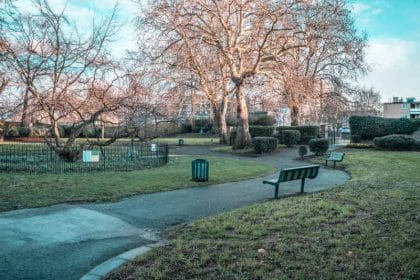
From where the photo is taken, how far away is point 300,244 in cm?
525

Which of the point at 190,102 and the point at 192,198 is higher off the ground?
the point at 190,102

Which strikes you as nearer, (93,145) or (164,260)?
(164,260)

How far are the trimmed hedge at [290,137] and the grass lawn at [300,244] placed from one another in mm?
19146

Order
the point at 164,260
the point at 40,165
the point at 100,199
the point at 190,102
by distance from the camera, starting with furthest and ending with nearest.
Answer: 1. the point at 190,102
2. the point at 40,165
3. the point at 100,199
4. the point at 164,260

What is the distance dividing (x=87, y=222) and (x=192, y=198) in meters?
3.12

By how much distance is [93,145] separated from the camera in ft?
56.6

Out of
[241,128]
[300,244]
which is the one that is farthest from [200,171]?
[241,128]

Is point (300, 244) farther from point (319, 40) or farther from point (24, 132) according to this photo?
point (24, 132)

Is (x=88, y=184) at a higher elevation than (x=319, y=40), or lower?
lower

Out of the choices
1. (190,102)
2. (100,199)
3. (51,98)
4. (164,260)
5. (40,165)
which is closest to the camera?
(164,260)

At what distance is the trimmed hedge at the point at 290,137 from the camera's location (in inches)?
1092

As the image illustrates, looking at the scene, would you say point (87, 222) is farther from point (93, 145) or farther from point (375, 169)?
point (375, 169)

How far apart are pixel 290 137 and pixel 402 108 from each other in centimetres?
7393

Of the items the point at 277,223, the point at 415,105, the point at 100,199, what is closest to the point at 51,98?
the point at 100,199
